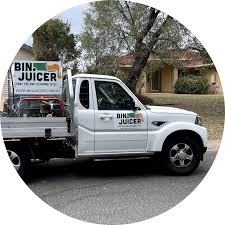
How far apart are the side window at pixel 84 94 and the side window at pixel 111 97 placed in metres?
0.17

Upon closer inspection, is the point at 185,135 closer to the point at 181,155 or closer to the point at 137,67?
the point at 181,155

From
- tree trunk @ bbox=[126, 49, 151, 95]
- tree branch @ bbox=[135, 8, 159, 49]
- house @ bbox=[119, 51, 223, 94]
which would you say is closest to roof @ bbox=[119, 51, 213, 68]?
house @ bbox=[119, 51, 223, 94]

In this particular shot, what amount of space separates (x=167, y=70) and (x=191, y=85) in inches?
125

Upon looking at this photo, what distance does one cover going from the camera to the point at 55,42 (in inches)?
696

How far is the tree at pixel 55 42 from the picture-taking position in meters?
16.1

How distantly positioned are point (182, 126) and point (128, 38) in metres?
10.3

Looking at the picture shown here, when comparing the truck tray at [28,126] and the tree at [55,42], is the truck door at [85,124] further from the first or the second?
the tree at [55,42]

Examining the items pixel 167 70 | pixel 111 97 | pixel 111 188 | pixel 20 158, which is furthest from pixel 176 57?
pixel 20 158

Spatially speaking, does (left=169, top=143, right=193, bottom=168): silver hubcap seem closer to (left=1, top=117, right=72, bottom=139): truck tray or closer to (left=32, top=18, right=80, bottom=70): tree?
(left=1, top=117, right=72, bottom=139): truck tray

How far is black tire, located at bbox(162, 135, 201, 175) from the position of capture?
741 centimetres

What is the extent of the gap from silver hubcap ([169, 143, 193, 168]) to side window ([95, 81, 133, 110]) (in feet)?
3.57

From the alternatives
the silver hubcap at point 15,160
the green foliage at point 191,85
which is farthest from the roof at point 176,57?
the silver hubcap at point 15,160

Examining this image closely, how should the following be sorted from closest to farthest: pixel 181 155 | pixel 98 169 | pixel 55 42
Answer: pixel 181 155 → pixel 98 169 → pixel 55 42

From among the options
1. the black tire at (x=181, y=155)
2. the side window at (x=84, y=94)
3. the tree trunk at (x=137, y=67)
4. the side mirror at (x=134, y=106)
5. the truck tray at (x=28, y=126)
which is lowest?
the black tire at (x=181, y=155)
